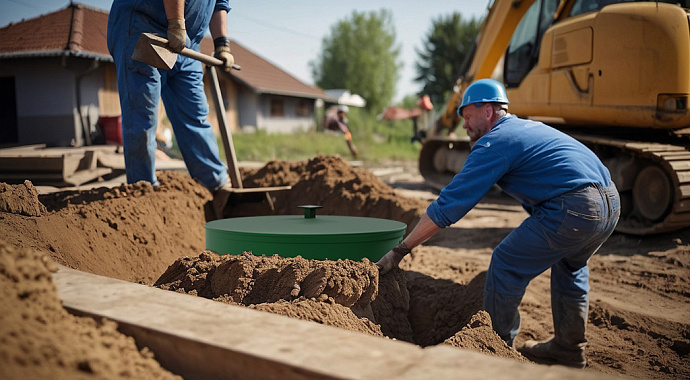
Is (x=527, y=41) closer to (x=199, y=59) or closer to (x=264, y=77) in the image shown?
(x=199, y=59)

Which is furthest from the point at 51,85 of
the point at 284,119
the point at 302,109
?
the point at 302,109

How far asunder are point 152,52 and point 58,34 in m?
11.2

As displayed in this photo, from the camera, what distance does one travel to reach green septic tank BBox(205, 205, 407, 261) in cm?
302

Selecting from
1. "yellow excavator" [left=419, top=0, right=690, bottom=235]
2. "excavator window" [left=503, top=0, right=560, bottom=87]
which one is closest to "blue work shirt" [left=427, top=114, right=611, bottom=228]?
"yellow excavator" [left=419, top=0, right=690, bottom=235]

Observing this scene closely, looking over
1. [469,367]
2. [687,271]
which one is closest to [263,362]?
[469,367]

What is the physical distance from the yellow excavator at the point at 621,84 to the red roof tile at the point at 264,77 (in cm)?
1683

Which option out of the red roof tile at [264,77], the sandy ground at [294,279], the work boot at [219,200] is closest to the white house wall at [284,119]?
the red roof tile at [264,77]

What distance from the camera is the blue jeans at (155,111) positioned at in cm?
397

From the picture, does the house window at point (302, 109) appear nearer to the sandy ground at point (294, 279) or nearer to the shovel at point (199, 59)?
the sandy ground at point (294, 279)

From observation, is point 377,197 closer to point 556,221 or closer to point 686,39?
point 556,221

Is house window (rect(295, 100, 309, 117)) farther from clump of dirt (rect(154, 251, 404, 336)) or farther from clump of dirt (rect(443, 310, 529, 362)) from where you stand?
clump of dirt (rect(443, 310, 529, 362))

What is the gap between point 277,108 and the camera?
27.3 metres

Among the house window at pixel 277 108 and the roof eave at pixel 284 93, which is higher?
the roof eave at pixel 284 93

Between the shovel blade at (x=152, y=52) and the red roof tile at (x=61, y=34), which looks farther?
the red roof tile at (x=61, y=34)
